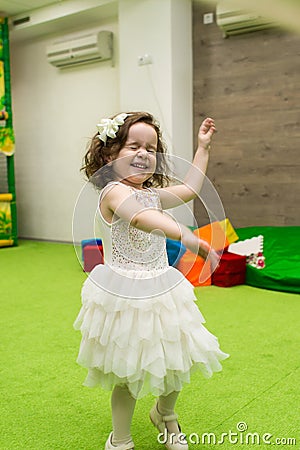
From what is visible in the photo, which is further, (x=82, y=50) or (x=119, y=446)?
(x=82, y=50)

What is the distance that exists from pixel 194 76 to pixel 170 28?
1.64 feet

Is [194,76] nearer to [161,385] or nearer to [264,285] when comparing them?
[264,285]

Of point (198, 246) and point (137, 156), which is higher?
point (137, 156)

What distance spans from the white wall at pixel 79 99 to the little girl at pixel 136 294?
3576 mm

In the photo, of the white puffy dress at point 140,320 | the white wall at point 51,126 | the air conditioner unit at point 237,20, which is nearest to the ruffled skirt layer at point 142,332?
the white puffy dress at point 140,320

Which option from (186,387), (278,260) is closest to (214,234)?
(186,387)

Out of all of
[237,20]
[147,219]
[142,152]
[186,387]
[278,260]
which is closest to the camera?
[147,219]

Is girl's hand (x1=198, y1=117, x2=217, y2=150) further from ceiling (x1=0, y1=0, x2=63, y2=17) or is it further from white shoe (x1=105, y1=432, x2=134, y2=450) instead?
ceiling (x1=0, y1=0, x2=63, y2=17)

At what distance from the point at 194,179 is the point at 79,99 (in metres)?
4.71

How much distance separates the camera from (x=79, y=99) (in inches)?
228

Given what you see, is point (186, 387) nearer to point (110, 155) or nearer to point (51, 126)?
point (110, 155)

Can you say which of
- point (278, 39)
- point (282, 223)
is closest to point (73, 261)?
point (282, 223)

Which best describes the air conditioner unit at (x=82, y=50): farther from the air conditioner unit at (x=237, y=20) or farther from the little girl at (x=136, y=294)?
the little girl at (x=136, y=294)

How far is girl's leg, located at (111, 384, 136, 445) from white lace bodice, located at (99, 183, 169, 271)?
0.31 m
